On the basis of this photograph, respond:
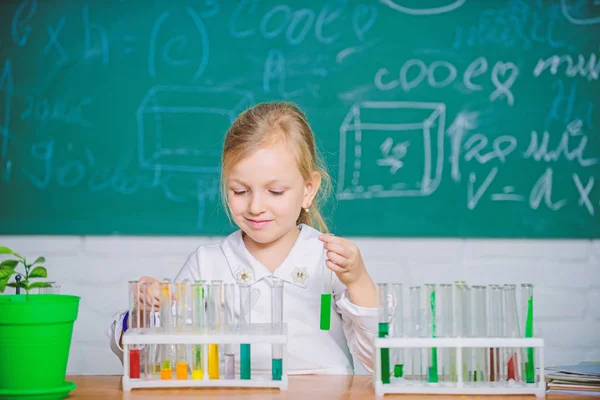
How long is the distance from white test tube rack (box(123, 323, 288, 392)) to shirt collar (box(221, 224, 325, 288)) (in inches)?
17.8

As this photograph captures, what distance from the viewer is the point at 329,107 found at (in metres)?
2.87

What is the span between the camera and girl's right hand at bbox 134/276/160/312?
4.47ft

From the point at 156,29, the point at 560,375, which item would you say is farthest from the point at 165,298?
the point at 156,29

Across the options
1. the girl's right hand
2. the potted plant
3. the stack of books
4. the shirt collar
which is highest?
the shirt collar

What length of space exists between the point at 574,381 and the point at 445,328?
0.28 m

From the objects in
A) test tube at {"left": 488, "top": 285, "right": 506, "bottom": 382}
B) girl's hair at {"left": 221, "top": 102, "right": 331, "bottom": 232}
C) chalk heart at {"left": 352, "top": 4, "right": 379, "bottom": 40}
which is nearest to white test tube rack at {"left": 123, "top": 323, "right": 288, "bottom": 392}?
test tube at {"left": 488, "top": 285, "right": 506, "bottom": 382}

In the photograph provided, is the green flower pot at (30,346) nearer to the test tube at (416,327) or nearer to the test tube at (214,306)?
the test tube at (214,306)

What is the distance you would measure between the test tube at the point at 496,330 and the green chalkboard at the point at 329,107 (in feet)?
5.10

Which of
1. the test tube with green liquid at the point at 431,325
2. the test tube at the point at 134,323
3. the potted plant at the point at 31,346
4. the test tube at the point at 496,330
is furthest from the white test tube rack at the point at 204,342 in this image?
the test tube at the point at 496,330

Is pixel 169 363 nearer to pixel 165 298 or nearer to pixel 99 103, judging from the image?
pixel 165 298

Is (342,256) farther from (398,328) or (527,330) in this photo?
(527,330)

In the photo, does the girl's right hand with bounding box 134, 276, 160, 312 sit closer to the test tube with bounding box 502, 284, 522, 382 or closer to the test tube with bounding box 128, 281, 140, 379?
the test tube with bounding box 128, 281, 140, 379

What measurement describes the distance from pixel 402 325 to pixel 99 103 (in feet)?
6.40

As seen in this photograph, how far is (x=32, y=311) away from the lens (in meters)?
1.20
